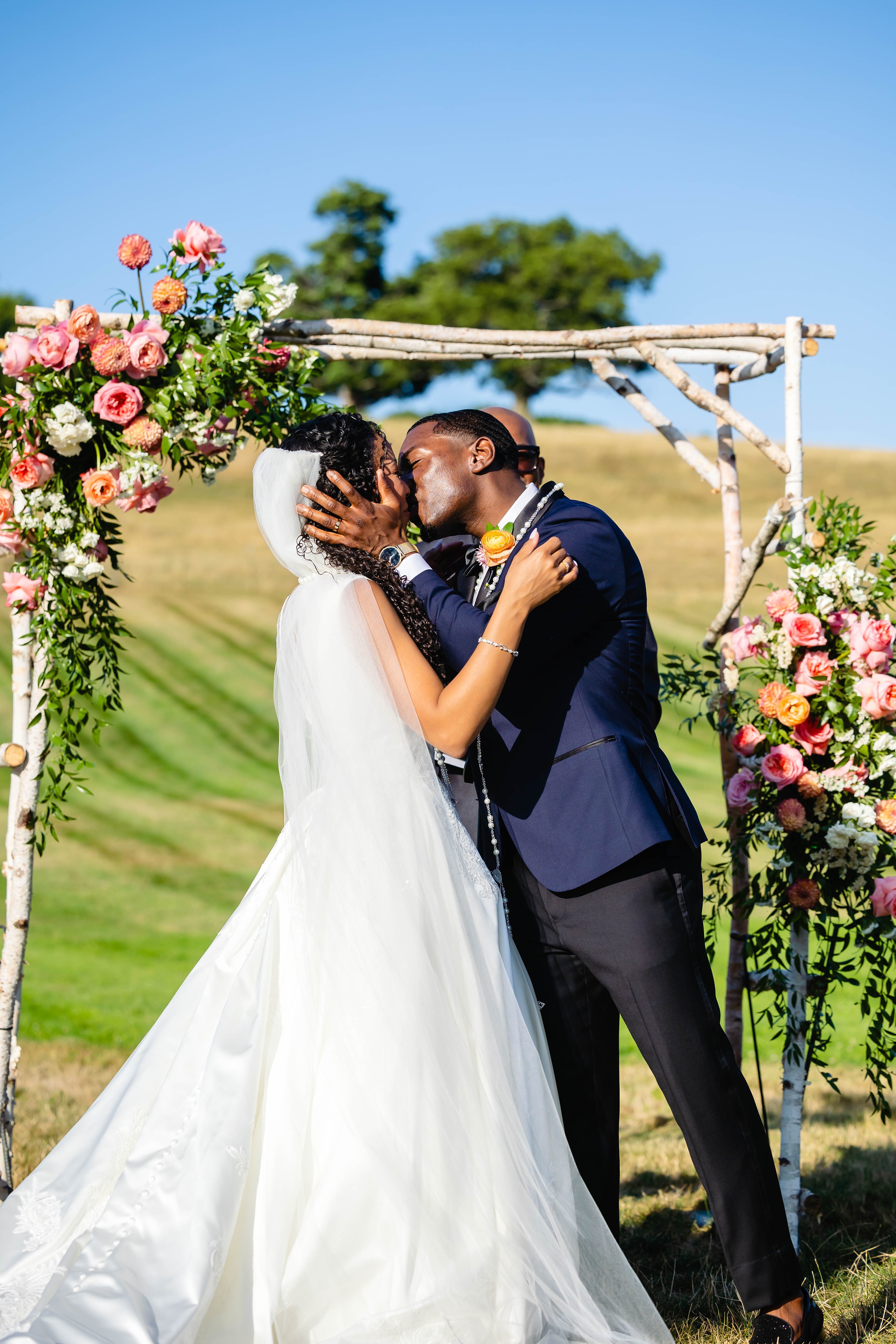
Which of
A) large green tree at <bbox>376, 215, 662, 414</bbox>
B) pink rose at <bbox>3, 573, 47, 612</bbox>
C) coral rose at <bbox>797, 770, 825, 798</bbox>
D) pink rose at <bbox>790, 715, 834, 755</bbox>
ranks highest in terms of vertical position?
large green tree at <bbox>376, 215, 662, 414</bbox>

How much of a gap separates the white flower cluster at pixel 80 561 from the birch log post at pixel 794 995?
2.65 m

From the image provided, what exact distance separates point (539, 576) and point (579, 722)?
464 mm

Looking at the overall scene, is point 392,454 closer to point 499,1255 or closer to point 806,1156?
point 499,1255

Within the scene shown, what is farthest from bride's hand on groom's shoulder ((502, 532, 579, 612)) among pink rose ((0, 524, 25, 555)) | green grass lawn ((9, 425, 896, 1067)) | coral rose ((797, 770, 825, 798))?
green grass lawn ((9, 425, 896, 1067))

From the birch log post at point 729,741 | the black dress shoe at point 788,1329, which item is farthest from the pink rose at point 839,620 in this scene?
the black dress shoe at point 788,1329

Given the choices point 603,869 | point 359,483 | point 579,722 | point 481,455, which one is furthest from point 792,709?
point 359,483

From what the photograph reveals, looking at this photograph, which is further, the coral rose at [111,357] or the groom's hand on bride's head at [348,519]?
the coral rose at [111,357]

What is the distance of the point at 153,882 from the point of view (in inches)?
500

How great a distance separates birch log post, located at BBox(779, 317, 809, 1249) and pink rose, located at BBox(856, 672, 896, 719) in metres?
0.66

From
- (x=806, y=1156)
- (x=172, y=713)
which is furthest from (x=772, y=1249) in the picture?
(x=172, y=713)

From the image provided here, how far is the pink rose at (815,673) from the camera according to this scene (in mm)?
4051

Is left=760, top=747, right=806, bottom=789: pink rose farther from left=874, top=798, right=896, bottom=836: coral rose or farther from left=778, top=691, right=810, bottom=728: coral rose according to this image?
left=874, top=798, right=896, bottom=836: coral rose

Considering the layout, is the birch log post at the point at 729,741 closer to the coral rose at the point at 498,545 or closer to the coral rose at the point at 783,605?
the coral rose at the point at 783,605

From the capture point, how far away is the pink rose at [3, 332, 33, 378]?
163 inches
